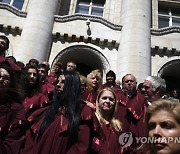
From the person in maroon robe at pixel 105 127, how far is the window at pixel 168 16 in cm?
1204

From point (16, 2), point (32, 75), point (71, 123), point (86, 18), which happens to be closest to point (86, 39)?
point (86, 18)

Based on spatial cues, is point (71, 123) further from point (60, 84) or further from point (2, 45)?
point (2, 45)

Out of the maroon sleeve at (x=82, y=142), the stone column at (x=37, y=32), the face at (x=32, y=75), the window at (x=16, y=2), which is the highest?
the window at (x=16, y=2)

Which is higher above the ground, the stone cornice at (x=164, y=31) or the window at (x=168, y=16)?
the window at (x=168, y=16)

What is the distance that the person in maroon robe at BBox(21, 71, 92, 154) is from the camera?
290 cm

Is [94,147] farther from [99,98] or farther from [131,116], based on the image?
[131,116]

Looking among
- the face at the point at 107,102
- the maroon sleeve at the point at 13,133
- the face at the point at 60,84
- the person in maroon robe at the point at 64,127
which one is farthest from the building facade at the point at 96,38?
the person in maroon robe at the point at 64,127

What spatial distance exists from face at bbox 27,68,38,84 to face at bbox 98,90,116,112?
1.53 meters

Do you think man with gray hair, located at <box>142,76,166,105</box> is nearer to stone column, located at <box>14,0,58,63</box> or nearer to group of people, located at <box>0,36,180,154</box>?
group of people, located at <box>0,36,180,154</box>

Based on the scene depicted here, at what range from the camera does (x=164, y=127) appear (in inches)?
86.8

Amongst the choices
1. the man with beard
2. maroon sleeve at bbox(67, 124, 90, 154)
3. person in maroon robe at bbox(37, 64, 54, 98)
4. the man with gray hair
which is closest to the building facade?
person in maroon robe at bbox(37, 64, 54, 98)

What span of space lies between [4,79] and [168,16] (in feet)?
44.1

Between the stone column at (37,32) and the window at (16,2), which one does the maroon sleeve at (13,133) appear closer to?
the stone column at (37,32)

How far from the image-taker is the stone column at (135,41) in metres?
11.5
